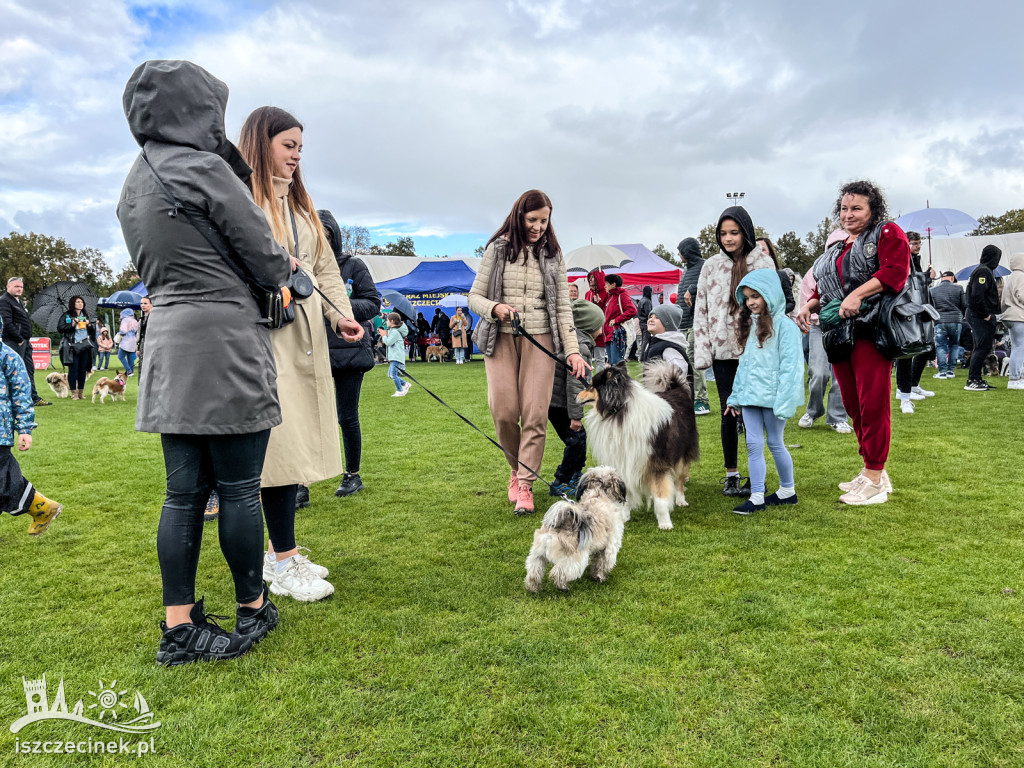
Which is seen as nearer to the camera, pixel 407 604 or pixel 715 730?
pixel 715 730

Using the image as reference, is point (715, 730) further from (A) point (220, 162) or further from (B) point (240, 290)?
(A) point (220, 162)

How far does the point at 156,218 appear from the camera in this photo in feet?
7.27

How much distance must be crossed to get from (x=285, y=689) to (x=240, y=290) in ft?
5.04

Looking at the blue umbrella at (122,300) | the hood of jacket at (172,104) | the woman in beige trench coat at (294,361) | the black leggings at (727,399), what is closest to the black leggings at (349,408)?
the woman in beige trench coat at (294,361)

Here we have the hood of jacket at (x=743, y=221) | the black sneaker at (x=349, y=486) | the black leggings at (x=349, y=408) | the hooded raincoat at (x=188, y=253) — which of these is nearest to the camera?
the hooded raincoat at (x=188, y=253)

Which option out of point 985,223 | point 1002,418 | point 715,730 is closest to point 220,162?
point 715,730

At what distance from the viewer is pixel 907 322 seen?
4133 mm

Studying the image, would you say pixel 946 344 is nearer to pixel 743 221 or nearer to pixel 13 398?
pixel 743 221

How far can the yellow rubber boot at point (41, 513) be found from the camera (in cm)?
409

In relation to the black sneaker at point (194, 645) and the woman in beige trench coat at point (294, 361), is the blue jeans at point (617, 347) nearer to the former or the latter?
the woman in beige trench coat at point (294, 361)

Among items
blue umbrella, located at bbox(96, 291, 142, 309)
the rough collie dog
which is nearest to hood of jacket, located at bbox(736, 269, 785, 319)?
the rough collie dog

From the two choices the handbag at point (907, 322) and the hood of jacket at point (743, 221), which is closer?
the handbag at point (907, 322)

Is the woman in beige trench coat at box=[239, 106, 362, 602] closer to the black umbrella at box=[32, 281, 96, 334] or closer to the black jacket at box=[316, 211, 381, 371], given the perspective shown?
the black jacket at box=[316, 211, 381, 371]

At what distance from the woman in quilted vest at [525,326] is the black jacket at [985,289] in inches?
367
